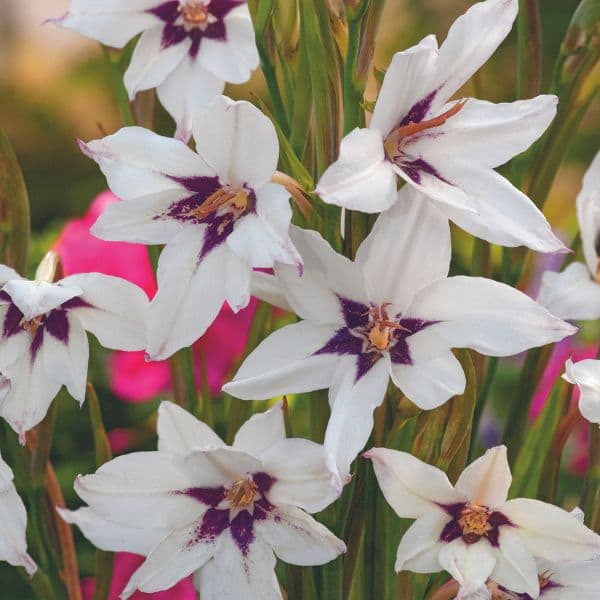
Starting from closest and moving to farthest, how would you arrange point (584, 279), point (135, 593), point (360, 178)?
point (360, 178) < point (584, 279) < point (135, 593)

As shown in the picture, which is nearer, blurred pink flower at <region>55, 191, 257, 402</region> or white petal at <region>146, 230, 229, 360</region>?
white petal at <region>146, 230, 229, 360</region>

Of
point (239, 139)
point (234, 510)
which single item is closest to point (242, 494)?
point (234, 510)

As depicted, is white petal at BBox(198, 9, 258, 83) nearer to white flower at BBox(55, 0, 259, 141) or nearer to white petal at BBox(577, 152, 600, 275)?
white flower at BBox(55, 0, 259, 141)

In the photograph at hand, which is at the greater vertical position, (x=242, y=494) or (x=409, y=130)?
(x=409, y=130)

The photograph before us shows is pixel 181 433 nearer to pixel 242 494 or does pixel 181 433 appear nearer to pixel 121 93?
pixel 242 494

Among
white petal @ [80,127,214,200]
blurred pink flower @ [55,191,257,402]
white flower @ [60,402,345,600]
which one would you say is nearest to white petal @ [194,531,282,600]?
white flower @ [60,402,345,600]

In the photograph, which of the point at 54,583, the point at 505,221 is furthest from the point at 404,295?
the point at 54,583
